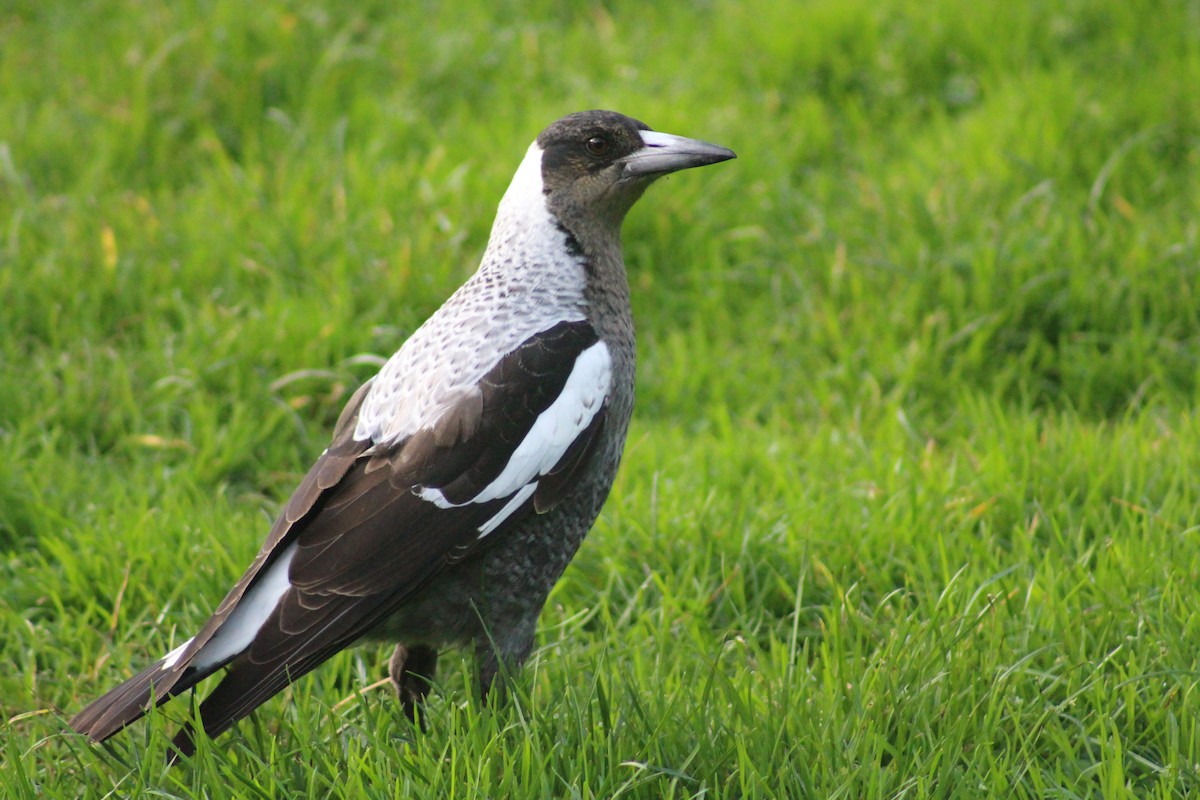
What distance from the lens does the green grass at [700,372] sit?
236 centimetres

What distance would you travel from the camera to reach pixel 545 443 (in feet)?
8.36

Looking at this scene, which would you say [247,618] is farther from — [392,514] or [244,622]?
[392,514]

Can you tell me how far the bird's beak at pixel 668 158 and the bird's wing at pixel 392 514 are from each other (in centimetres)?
42

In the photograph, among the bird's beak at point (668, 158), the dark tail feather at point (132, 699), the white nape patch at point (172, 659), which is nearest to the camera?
the dark tail feather at point (132, 699)

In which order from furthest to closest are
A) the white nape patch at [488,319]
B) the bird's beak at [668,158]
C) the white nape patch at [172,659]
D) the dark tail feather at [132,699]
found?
the bird's beak at [668,158], the white nape patch at [488,319], the white nape patch at [172,659], the dark tail feather at [132,699]

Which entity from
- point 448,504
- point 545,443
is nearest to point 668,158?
point 545,443

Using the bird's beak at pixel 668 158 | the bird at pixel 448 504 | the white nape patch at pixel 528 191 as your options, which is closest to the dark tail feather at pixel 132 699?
the bird at pixel 448 504

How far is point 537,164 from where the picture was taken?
2.94 m

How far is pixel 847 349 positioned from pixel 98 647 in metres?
2.20

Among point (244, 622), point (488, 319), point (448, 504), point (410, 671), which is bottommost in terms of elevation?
point (410, 671)

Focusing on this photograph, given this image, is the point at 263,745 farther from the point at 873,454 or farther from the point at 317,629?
the point at 873,454

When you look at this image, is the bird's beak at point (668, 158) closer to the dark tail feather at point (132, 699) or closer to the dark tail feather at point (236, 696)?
the dark tail feather at point (236, 696)

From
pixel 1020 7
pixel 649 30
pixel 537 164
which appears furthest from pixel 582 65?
pixel 537 164

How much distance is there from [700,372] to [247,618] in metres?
1.82
